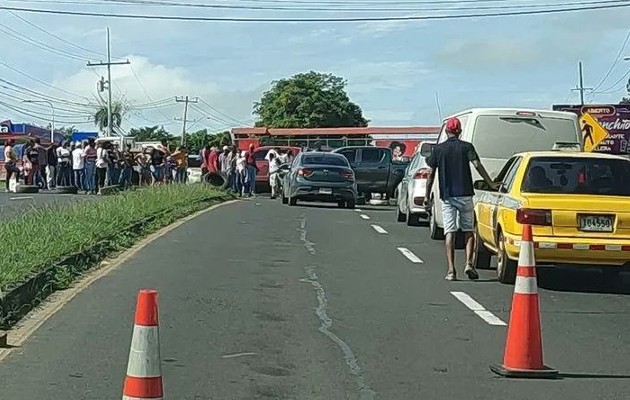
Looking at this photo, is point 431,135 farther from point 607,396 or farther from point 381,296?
point 607,396

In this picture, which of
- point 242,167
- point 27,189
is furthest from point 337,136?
point 27,189

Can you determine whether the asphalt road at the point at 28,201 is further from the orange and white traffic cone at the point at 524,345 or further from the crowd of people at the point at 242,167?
the orange and white traffic cone at the point at 524,345

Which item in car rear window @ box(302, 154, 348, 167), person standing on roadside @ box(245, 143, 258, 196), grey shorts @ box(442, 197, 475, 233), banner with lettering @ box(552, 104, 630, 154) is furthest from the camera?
banner with lettering @ box(552, 104, 630, 154)

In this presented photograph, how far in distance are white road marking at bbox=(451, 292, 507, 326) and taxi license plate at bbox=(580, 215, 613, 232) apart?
4.84ft

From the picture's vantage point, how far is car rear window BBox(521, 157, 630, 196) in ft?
39.7

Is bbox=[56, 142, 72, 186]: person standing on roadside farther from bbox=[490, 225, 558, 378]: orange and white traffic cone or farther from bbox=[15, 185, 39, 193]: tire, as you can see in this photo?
bbox=[490, 225, 558, 378]: orange and white traffic cone

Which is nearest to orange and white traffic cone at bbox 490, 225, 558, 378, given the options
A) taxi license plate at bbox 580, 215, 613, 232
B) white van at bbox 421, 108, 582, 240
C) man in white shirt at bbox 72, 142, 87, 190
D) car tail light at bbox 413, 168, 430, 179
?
taxi license plate at bbox 580, 215, 613, 232

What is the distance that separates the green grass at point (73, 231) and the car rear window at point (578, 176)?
5.36 meters

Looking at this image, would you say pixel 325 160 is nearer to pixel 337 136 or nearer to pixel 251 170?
pixel 251 170

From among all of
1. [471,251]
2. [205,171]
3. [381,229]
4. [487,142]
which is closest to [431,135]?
[205,171]

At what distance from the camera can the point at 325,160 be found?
2761 centimetres

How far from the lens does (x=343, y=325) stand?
377 inches

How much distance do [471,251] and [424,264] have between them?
139cm

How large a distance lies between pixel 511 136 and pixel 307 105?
271ft
